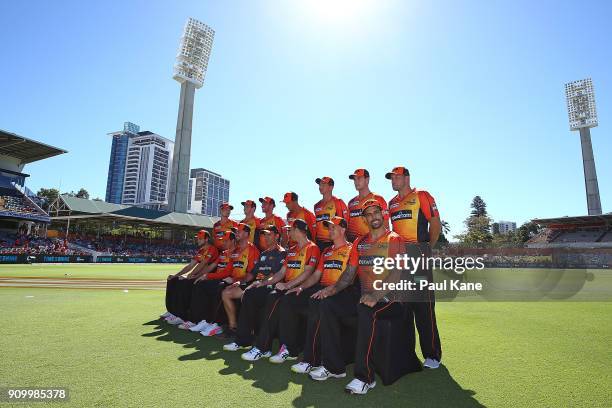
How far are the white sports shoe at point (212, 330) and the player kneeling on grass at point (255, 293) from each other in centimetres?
40

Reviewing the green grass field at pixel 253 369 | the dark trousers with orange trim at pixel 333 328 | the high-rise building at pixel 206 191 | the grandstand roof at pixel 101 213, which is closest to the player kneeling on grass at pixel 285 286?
the green grass field at pixel 253 369

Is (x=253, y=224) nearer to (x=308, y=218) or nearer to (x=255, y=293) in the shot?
(x=308, y=218)

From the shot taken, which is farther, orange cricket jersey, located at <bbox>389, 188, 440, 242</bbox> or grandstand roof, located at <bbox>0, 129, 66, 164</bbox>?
grandstand roof, located at <bbox>0, 129, 66, 164</bbox>

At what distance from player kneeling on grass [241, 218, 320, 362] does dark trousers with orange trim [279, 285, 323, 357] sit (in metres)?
0.08

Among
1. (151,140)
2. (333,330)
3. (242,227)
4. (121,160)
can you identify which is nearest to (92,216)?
(242,227)

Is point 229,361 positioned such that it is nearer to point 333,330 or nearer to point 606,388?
point 333,330

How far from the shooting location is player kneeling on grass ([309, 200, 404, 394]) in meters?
3.65

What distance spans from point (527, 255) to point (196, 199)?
447 feet

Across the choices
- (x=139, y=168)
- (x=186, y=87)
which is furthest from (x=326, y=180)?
(x=139, y=168)

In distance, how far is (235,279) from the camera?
6.14m

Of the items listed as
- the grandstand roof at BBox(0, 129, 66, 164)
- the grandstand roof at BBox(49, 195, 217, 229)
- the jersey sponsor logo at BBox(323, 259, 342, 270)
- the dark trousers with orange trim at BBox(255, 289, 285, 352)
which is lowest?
the dark trousers with orange trim at BBox(255, 289, 285, 352)

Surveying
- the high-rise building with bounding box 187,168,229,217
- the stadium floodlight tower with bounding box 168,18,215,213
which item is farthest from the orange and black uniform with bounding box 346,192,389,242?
the high-rise building with bounding box 187,168,229,217

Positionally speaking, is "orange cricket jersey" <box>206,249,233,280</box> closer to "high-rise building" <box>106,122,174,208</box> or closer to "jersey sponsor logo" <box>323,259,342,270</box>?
"jersey sponsor logo" <box>323,259,342,270</box>

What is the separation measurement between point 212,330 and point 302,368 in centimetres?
233
